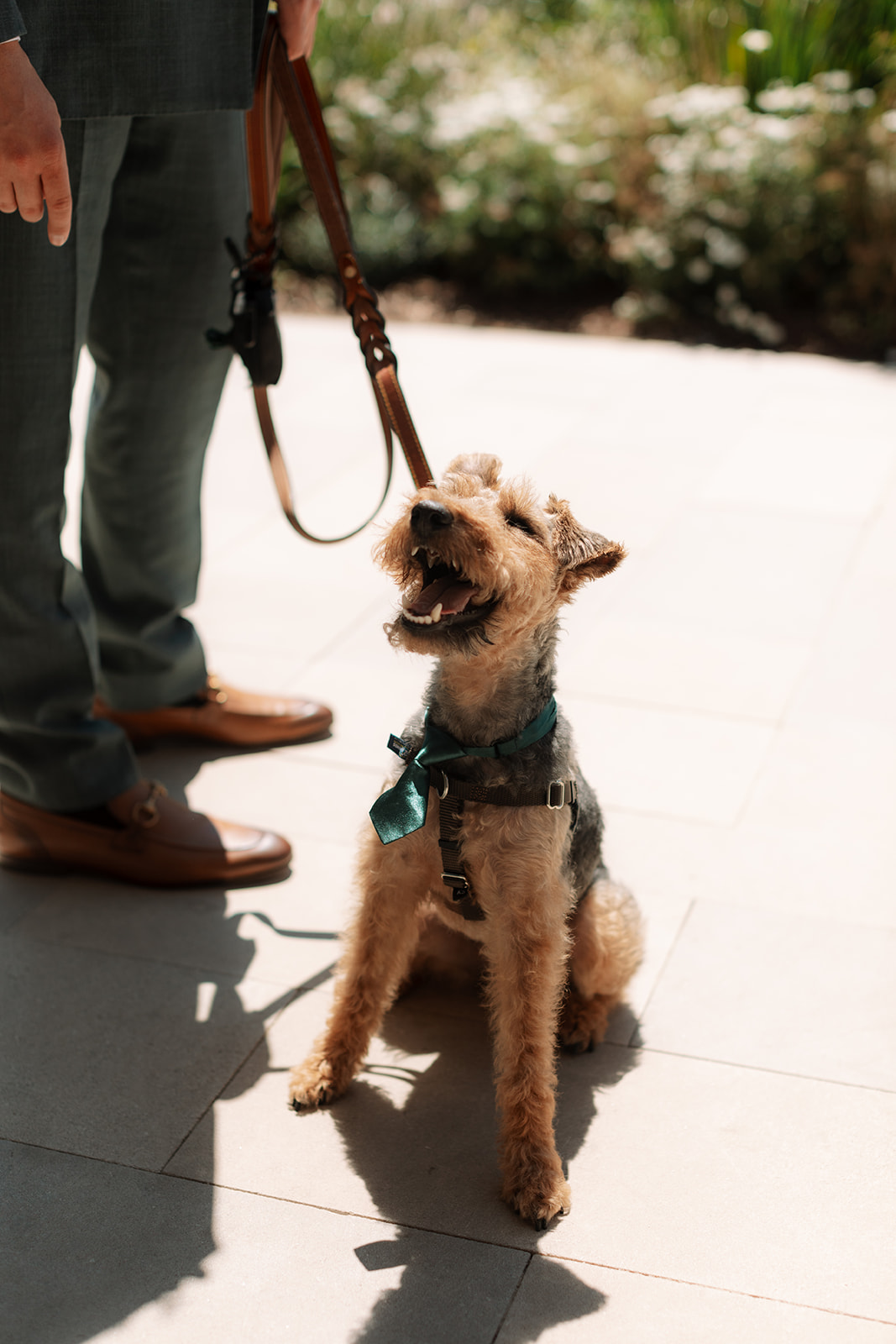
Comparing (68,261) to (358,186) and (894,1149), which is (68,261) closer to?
(894,1149)

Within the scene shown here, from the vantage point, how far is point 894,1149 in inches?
95.7

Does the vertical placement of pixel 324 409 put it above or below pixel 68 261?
below

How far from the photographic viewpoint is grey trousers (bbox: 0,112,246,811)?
2754mm

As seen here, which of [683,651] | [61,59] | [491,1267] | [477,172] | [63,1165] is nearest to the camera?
[491,1267]

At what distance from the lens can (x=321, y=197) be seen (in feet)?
9.09

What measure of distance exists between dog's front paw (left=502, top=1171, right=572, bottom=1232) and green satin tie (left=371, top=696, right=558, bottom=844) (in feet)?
2.10

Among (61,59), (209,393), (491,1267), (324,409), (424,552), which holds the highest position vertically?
(61,59)

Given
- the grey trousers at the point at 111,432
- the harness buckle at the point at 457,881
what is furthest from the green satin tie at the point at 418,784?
the grey trousers at the point at 111,432

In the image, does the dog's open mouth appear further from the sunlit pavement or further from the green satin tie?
the sunlit pavement

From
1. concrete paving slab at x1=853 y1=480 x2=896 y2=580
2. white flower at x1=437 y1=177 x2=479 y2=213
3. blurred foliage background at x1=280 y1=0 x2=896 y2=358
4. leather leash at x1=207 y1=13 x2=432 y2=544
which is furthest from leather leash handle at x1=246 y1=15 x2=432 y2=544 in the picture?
white flower at x1=437 y1=177 x2=479 y2=213

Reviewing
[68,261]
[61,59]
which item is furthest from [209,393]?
[61,59]

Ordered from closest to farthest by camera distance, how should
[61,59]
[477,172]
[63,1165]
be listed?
[63,1165] → [61,59] → [477,172]

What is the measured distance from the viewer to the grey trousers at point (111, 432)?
2754mm

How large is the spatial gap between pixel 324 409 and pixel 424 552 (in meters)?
4.33
